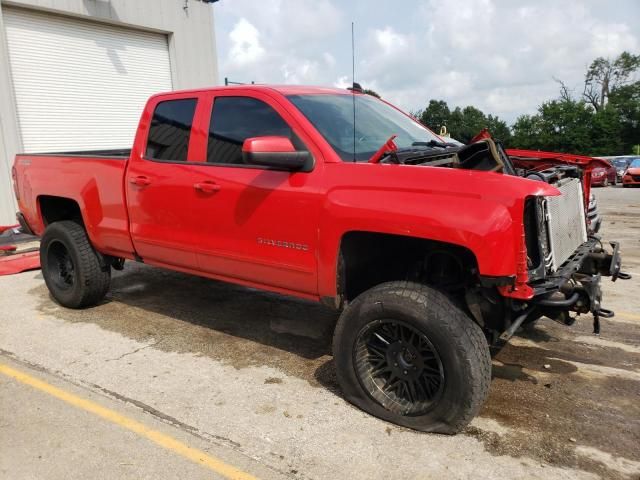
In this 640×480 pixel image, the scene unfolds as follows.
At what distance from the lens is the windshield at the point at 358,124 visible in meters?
3.67

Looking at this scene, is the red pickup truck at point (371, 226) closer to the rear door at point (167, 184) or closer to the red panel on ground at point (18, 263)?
the rear door at point (167, 184)

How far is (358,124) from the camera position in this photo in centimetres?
399

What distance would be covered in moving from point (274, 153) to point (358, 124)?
938mm

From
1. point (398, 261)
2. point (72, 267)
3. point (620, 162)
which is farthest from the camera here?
point (620, 162)

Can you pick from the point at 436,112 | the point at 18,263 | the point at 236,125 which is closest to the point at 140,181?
the point at 236,125

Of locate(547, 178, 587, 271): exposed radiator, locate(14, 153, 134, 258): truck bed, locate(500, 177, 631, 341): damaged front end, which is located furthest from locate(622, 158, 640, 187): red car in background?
locate(14, 153, 134, 258): truck bed

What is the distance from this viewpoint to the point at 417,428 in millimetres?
3131

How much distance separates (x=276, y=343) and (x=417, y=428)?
1.69 metres

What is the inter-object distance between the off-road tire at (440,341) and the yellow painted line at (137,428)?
3.14ft

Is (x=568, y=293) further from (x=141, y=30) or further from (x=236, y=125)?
(x=141, y=30)

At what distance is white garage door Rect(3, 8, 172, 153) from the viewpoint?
35.6 feet

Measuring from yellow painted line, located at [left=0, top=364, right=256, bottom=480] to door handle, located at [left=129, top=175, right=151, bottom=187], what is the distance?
1.69m

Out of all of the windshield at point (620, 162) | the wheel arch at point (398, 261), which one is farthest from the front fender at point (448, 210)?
the windshield at point (620, 162)

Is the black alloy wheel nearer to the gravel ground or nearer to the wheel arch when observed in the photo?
the gravel ground
